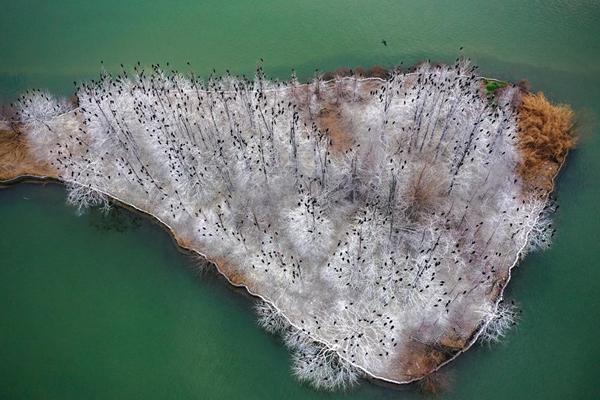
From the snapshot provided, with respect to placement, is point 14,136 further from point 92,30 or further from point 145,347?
point 145,347

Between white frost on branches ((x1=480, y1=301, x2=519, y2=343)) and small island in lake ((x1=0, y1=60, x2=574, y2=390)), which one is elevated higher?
small island in lake ((x1=0, y1=60, x2=574, y2=390))

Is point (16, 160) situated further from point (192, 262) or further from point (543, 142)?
point (543, 142)

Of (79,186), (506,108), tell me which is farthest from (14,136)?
(506,108)

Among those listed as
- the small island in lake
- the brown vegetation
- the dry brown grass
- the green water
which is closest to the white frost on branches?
the small island in lake

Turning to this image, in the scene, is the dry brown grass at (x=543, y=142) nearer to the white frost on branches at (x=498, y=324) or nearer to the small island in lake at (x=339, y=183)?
the small island in lake at (x=339, y=183)

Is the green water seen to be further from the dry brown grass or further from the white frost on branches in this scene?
the dry brown grass

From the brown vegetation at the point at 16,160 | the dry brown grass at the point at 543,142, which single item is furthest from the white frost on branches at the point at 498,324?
the brown vegetation at the point at 16,160
